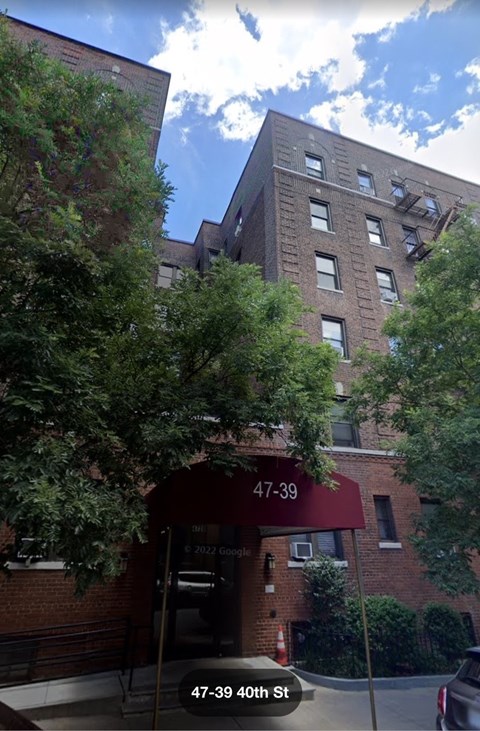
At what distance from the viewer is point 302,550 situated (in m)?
10.7

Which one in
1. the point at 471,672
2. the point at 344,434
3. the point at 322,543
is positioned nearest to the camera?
the point at 471,672

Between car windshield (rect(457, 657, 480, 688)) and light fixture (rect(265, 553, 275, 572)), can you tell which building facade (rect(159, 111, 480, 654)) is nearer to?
light fixture (rect(265, 553, 275, 572))

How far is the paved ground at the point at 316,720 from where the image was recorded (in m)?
6.14

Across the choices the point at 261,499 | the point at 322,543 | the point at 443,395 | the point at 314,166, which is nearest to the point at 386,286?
the point at 314,166

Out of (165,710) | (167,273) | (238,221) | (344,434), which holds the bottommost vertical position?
(165,710)

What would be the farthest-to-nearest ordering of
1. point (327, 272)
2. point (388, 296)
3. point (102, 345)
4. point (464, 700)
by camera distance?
point (388, 296)
point (327, 272)
point (102, 345)
point (464, 700)

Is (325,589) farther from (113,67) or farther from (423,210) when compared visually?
(113,67)

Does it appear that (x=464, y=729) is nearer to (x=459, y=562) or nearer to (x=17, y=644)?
(x=459, y=562)

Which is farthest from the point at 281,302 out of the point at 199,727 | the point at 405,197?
the point at 405,197

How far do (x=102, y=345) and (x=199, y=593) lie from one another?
23.2 ft

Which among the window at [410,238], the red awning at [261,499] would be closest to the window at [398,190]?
the window at [410,238]

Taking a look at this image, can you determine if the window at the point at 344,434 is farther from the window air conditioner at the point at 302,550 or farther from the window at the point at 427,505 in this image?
the window air conditioner at the point at 302,550

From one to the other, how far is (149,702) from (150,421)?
488 cm

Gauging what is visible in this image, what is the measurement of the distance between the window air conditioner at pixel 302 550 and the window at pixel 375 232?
43.7ft
